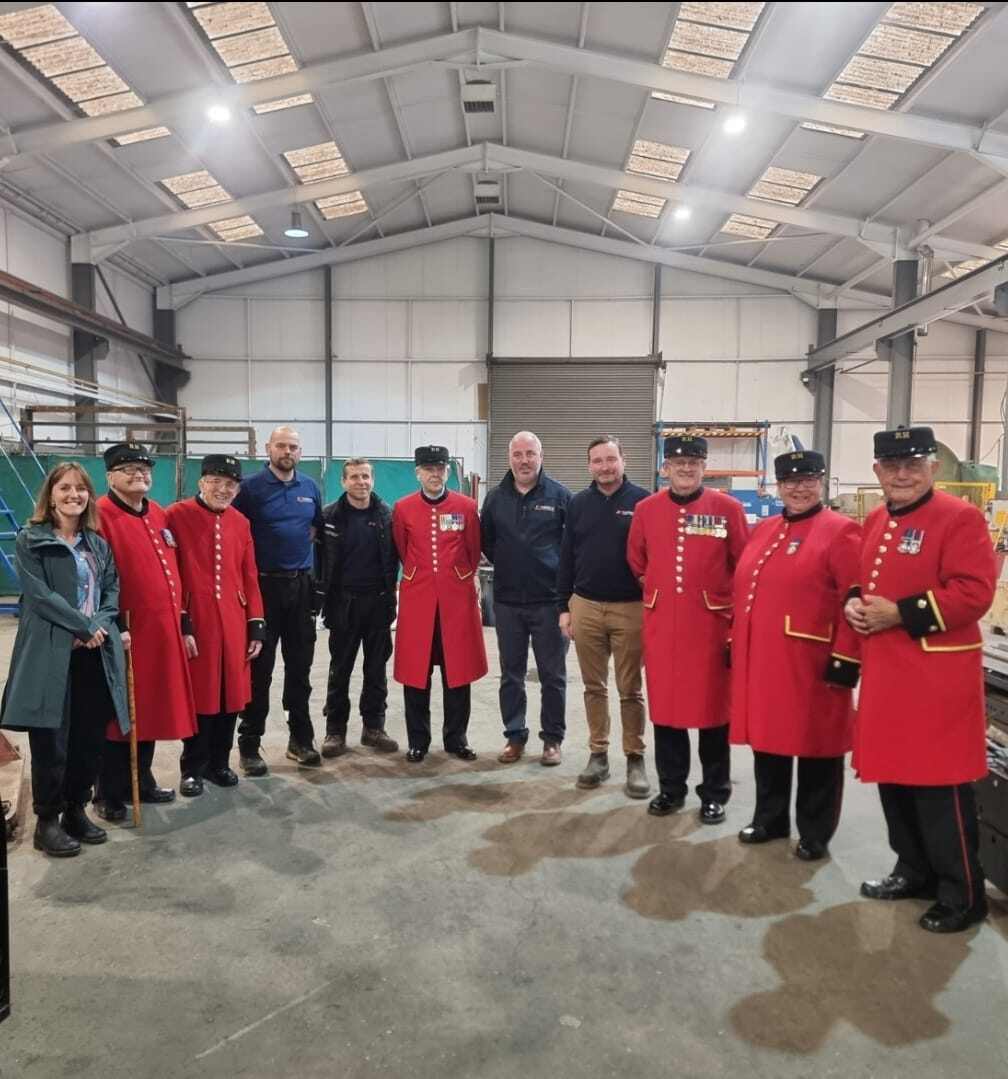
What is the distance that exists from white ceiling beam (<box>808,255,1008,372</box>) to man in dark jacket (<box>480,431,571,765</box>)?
7.86m

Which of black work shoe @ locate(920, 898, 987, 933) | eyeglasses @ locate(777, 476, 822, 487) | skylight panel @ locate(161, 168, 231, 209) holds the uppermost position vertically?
skylight panel @ locate(161, 168, 231, 209)

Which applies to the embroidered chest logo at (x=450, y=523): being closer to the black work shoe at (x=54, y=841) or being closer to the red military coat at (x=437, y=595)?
the red military coat at (x=437, y=595)

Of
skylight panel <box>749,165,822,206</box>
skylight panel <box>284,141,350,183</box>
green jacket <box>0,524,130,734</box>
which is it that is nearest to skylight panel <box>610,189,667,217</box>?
skylight panel <box>749,165,822,206</box>

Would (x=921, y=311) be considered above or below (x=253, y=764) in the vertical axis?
above

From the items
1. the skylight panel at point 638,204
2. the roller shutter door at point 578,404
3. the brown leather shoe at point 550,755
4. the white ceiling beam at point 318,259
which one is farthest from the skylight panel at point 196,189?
the brown leather shoe at point 550,755

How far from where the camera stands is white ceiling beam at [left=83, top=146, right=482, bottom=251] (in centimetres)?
1084

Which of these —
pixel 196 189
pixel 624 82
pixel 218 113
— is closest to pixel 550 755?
pixel 624 82

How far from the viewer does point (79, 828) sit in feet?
10.3

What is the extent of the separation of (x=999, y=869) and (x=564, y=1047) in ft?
5.87

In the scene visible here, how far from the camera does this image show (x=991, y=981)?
228cm

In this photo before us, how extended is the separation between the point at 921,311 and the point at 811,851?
9835mm

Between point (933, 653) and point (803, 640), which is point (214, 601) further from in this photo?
point (933, 653)

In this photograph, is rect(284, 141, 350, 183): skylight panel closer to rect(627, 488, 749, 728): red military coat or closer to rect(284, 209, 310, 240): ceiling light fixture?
rect(284, 209, 310, 240): ceiling light fixture

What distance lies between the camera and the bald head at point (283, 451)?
3.89m
